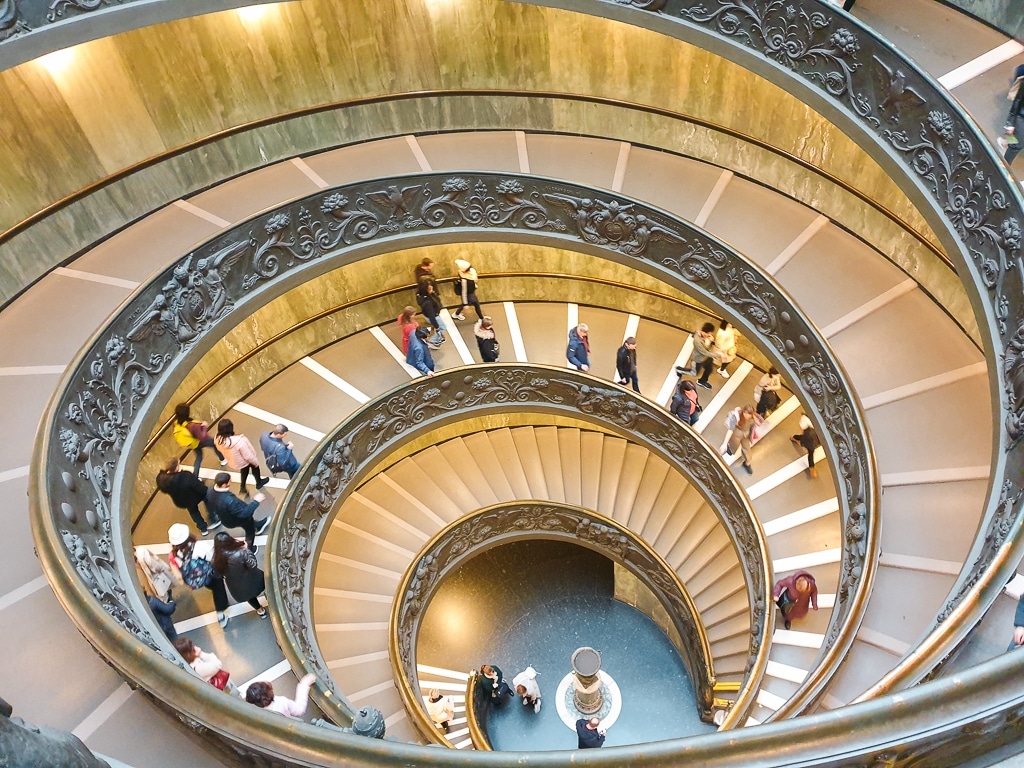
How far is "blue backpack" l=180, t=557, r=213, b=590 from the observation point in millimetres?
8062

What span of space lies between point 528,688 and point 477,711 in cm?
95

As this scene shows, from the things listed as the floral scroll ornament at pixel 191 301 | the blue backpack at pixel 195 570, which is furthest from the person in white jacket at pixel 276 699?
the floral scroll ornament at pixel 191 301

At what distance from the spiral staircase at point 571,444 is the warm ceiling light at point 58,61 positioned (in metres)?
2.02

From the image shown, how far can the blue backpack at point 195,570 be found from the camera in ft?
26.5

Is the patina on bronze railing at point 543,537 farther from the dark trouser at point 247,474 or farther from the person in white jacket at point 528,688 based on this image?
the dark trouser at point 247,474

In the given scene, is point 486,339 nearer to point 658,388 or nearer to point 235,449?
point 658,388

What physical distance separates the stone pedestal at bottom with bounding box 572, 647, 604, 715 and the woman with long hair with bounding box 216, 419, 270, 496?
5848mm

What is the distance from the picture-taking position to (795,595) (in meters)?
9.38

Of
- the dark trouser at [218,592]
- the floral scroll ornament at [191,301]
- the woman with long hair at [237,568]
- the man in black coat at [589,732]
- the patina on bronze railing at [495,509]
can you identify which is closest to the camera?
the woman with long hair at [237,568]

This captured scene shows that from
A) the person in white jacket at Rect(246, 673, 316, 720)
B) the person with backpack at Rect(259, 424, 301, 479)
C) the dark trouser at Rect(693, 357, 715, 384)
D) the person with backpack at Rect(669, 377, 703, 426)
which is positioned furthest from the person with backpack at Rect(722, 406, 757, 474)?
the person in white jacket at Rect(246, 673, 316, 720)

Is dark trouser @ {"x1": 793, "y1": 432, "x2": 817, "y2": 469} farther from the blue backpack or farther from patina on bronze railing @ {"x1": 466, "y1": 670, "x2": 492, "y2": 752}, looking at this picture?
the blue backpack

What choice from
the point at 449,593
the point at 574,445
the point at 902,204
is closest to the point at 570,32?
the point at 902,204

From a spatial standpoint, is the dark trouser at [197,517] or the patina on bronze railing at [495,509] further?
the patina on bronze railing at [495,509]

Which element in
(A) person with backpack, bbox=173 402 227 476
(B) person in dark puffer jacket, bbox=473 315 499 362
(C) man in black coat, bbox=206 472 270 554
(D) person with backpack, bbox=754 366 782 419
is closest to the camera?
(C) man in black coat, bbox=206 472 270 554
